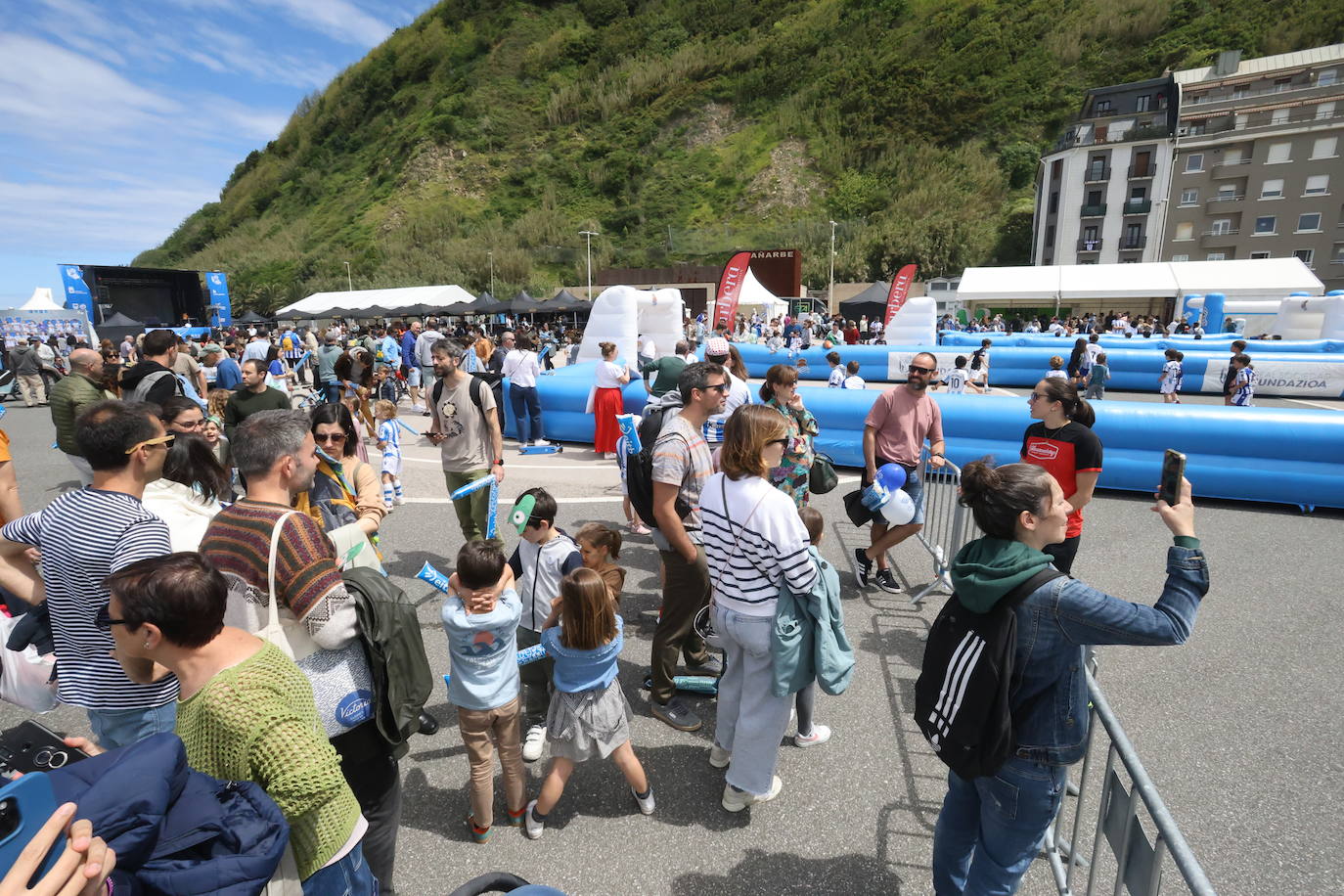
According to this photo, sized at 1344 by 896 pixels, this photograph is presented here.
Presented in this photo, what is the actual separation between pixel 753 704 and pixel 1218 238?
58677mm

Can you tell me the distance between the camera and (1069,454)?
3869 mm

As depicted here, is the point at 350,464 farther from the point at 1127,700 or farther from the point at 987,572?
the point at 1127,700

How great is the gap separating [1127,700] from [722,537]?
110 inches

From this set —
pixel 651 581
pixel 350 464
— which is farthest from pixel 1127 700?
pixel 350 464

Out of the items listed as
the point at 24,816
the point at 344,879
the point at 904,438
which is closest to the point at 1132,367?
the point at 904,438

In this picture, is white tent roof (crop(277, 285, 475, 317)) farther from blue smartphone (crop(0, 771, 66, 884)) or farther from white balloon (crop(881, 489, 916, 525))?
blue smartphone (crop(0, 771, 66, 884))

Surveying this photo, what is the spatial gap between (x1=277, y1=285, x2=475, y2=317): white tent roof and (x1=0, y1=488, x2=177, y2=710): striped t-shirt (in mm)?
32540

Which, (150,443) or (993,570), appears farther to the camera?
(150,443)

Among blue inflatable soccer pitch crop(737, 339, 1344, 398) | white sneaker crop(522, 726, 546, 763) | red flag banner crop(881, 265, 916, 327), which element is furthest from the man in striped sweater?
red flag banner crop(881, 265, 916, 327)

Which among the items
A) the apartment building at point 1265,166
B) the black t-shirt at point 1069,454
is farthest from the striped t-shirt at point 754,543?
the apartment building at point 1265,166

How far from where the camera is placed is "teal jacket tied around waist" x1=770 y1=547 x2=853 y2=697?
2.64m

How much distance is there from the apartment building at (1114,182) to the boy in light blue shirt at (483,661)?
Answer: 182 feet

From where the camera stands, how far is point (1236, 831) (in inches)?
108

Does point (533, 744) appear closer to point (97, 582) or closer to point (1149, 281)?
point (97, 582)
